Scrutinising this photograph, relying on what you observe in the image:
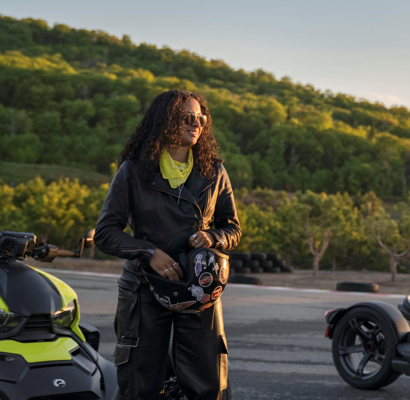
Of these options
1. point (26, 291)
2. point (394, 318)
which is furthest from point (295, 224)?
point (26, 291)

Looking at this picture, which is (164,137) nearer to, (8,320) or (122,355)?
(122,355)

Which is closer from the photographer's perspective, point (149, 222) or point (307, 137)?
point (149, 222)

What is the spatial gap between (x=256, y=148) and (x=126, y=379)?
519 feet

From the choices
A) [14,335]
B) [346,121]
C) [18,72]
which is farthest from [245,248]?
[346,121]

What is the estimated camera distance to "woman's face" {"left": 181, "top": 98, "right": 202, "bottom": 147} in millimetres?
2830

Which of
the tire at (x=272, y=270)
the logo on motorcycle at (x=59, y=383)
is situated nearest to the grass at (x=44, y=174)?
the tire at (x=272, y=270)

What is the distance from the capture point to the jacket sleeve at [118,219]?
267cm

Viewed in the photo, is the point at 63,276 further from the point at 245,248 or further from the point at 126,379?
the point at 245,248

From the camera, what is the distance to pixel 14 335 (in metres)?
3.34

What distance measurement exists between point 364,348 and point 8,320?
326 cm

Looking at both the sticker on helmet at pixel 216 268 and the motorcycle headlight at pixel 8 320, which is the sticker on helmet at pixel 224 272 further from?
the motorcycle headlight at pixel 8 320

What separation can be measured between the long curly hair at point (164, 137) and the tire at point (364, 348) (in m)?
2.98

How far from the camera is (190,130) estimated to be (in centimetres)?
284

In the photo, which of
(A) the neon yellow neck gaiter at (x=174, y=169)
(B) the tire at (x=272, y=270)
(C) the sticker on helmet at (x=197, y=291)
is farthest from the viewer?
(B) the tire at (x=272, y=270)
